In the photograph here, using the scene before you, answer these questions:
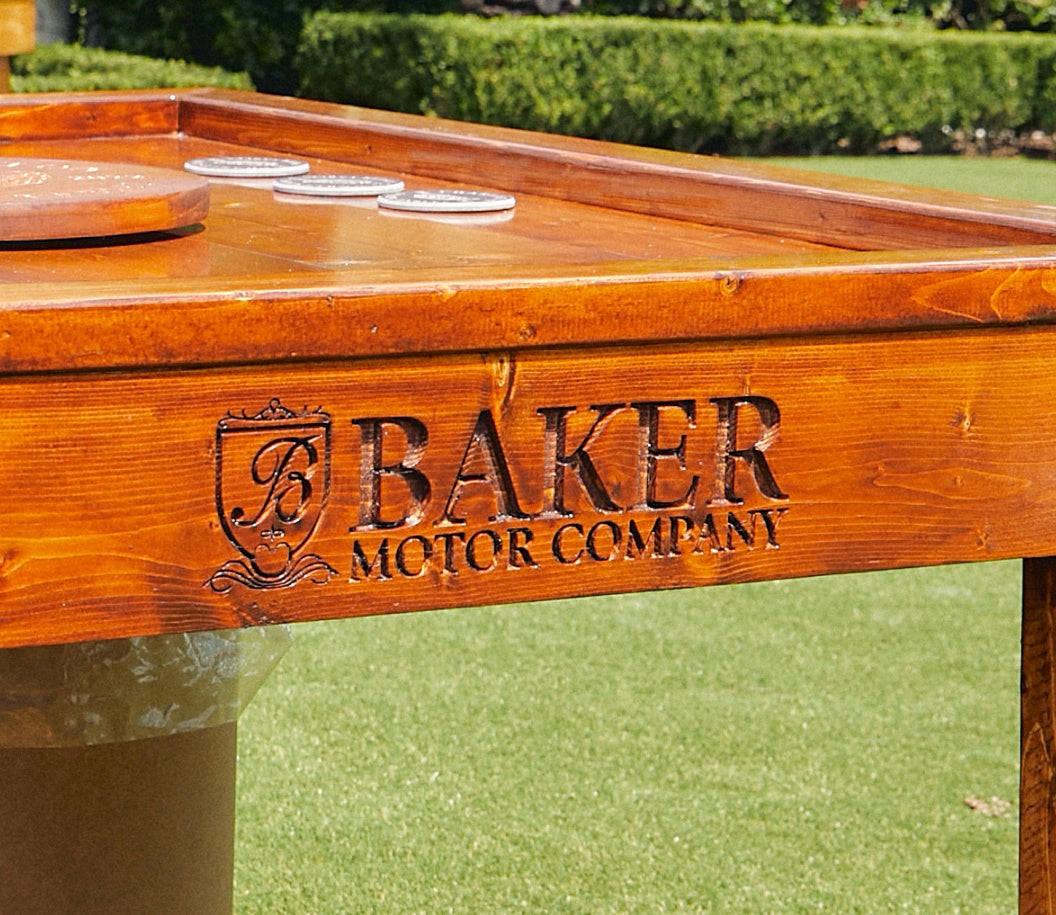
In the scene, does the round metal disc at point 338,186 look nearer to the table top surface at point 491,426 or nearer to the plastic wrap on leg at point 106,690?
the table top surface at point 491,426

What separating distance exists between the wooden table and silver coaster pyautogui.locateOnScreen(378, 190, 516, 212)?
0.29 metres

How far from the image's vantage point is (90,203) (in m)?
1.59

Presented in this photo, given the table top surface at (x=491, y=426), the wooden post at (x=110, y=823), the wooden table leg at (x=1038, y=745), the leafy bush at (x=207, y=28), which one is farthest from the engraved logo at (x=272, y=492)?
the leafy bush at (x=207, y=28)

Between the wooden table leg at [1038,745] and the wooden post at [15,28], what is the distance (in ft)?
7.21

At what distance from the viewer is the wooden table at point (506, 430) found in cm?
118

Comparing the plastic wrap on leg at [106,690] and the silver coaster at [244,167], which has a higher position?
the silver coaster at [244,167]

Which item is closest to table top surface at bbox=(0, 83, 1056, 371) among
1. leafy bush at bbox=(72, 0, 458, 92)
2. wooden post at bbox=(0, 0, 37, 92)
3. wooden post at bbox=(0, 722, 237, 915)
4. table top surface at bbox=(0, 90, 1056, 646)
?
table top surface at bbox=(0, 90, 1056, 646)

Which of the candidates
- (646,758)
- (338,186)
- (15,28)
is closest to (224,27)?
(15,28)

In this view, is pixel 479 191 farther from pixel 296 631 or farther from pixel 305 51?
pixel 305 51

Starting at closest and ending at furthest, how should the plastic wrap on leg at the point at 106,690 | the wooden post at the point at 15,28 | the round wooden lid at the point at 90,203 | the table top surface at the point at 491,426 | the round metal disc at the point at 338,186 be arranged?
1. the table top surface at the point at 491,426
2. the round wooden lid at the point at 90,203
3. the plastic wrap on leg at the point at 106,690
4. the round metal disc at the point at 338,186
5. the wooden post at the point at 15,28

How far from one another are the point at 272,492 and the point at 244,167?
1.09 metres

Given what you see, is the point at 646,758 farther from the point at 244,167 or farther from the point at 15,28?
the point at 15,28

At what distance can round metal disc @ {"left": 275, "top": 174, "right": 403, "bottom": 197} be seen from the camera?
205cm

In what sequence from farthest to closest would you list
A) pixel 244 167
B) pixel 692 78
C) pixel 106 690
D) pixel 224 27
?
pixel 692 78 < pixel 224 27 < pixel 244 167 < pixel 106 690
